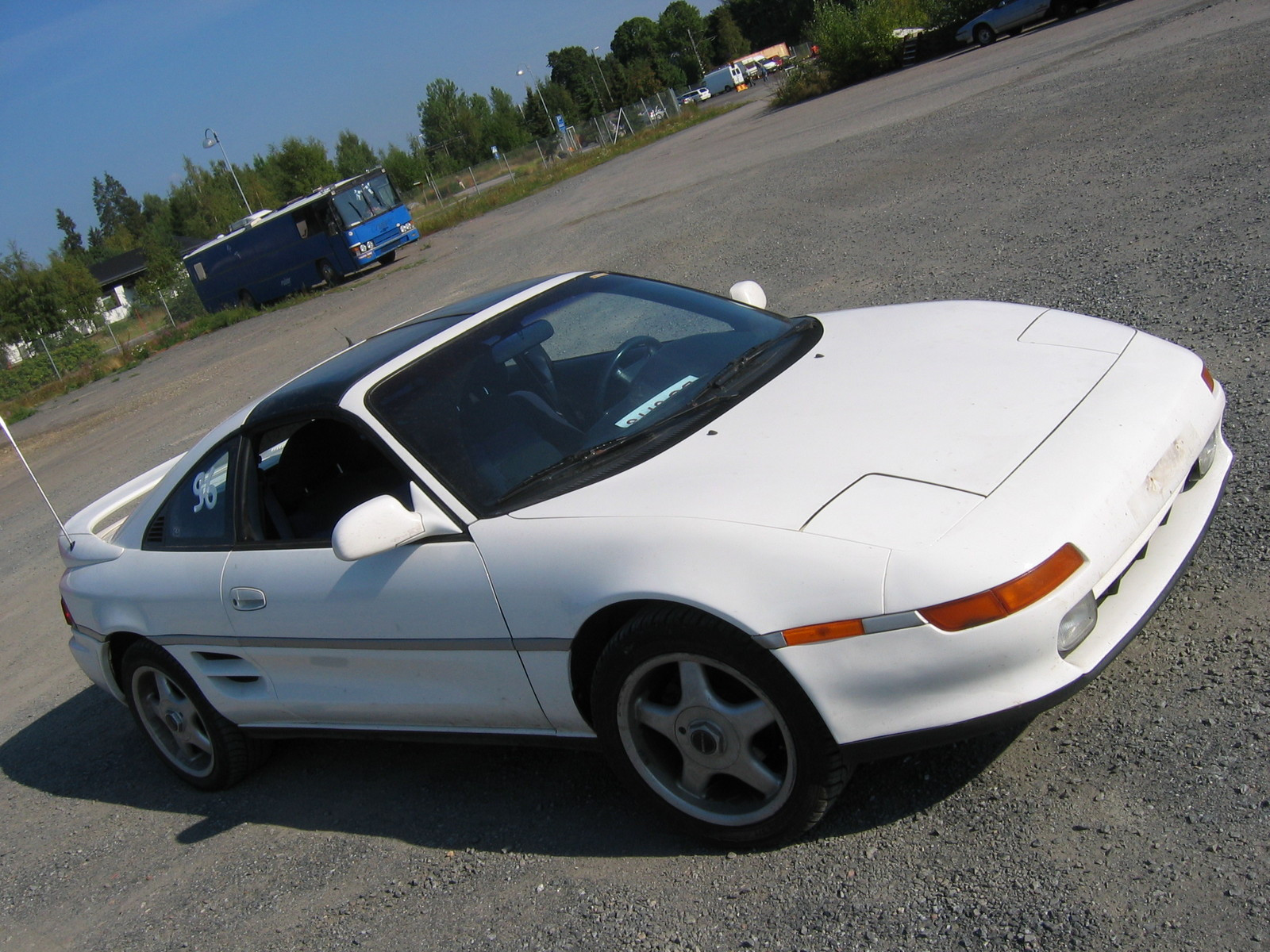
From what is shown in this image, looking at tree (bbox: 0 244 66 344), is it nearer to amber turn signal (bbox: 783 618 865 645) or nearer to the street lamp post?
amber turn signal (bbox: 783 618 865 645)

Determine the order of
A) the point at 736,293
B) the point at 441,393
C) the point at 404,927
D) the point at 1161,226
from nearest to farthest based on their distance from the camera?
1. the point at 404,927
2. the point at 441,393
3. the point at 736,293
4. the point at 1161,226

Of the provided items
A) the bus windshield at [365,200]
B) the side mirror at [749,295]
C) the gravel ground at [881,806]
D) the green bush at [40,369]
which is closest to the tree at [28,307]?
the green bush at [40,369]

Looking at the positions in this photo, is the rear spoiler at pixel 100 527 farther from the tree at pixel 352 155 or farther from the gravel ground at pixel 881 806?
the tree at pixel 352 155

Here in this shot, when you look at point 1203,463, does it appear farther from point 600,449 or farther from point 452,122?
point 452,122

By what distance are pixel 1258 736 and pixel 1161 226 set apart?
5.77 m

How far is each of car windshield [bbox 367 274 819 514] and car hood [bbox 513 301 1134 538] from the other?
0.15m

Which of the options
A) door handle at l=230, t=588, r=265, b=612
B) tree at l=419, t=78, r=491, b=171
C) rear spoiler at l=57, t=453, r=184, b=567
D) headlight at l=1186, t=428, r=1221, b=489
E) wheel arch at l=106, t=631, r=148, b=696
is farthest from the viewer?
tree at l=419, t=78, r=491, b=171

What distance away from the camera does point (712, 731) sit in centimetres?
277

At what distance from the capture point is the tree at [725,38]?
114 metres

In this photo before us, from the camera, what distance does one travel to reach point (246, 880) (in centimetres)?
363

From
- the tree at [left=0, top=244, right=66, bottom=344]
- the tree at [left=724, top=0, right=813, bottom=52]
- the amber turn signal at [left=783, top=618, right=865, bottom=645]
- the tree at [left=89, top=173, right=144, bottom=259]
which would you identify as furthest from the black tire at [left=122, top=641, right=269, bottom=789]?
the tree at [left=89, top=173, right=144, bottom=259]

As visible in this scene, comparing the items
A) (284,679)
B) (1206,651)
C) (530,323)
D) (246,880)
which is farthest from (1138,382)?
(246,880)

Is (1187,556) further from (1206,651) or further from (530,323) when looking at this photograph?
(530,323)

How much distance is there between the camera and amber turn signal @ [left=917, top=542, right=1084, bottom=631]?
7.73ft
